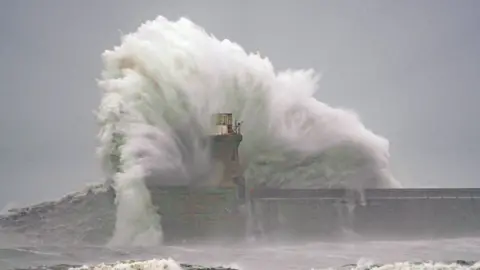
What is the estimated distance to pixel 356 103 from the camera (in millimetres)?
5492

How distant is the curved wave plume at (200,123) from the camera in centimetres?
508

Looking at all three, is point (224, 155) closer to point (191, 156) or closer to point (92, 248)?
point (191, 156)

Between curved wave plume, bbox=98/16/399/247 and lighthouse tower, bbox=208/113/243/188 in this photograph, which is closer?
curved wave plume, bbox=98/16/399/247

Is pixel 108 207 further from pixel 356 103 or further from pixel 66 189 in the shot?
pixel 356 103

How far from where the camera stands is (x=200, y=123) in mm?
5285

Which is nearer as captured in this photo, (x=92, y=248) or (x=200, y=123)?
(x=92, y=248)

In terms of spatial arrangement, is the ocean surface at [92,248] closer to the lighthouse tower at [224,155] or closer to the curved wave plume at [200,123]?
the curved wave plume at [200,123]

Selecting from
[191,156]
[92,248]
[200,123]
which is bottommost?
[92,248]

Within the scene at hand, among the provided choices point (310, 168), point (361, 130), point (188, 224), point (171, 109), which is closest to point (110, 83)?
point (171, 109)

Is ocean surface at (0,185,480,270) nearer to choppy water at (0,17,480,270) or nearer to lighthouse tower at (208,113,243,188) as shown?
choppy water at (0,17,480,270)

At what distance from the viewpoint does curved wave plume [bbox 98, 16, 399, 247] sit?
5.08 metres

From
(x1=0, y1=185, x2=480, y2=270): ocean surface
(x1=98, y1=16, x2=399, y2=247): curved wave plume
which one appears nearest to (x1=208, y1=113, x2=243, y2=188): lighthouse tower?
(x1=98, y1=16, x2=399, y2=247): curved wave plume

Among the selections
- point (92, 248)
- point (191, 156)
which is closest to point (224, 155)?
point (191, 156)

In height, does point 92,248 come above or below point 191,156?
below
